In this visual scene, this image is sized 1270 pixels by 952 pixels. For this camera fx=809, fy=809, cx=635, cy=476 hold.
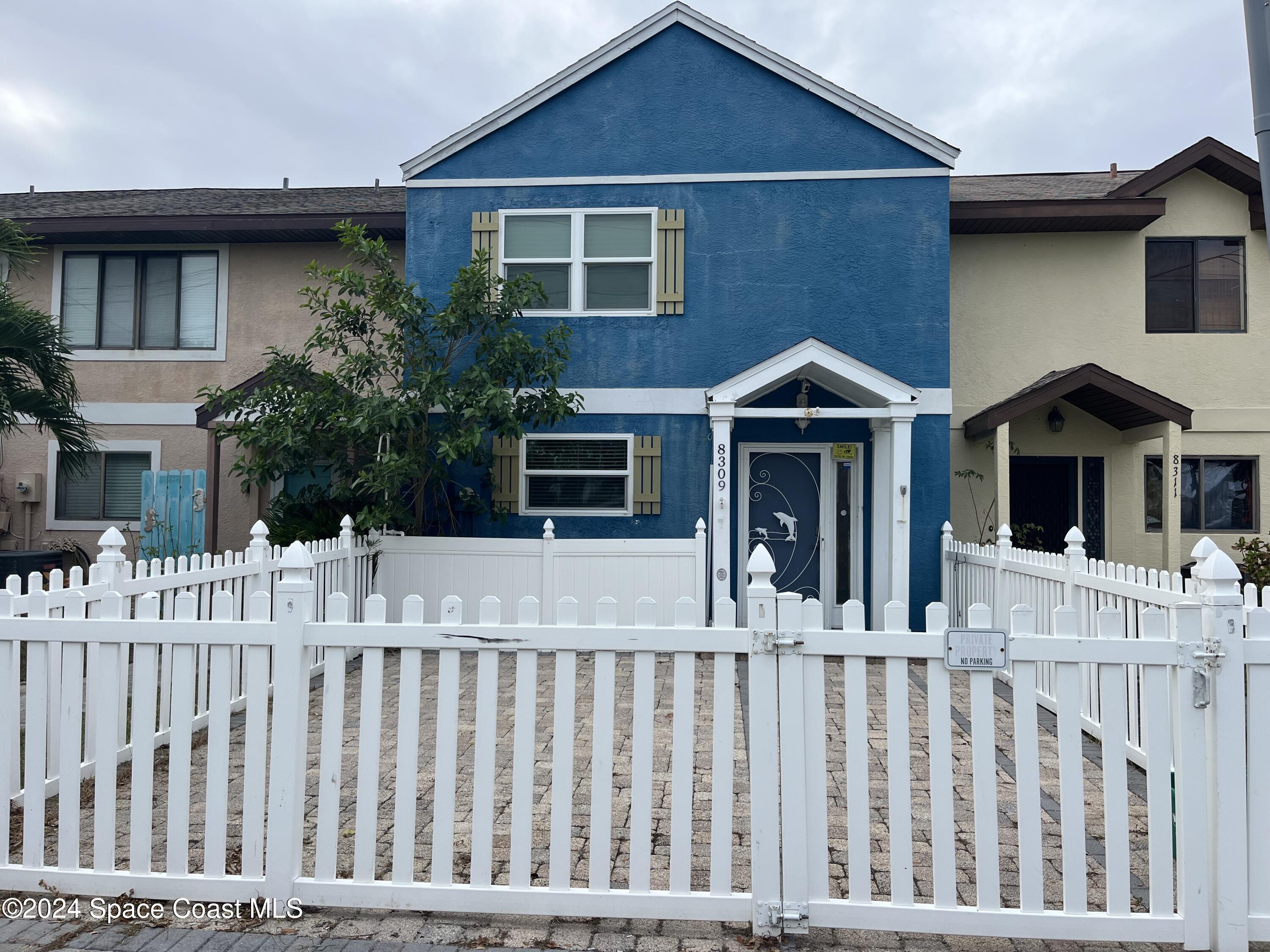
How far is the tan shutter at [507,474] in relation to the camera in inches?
374

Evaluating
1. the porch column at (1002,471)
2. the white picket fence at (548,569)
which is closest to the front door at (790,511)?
the white picket fence at (548,569)

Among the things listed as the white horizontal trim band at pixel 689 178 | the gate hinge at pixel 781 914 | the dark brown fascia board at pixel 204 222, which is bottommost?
the gate hinge at pixel 781 914

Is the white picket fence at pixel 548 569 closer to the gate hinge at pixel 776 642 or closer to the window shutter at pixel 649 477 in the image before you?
the window shutter at pixel 649 477

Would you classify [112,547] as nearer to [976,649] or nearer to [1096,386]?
[976,649]

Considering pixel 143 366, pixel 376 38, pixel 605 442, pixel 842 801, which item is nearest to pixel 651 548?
pixel 605 442

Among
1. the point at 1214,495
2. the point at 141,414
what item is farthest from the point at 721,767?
the point at 141,414

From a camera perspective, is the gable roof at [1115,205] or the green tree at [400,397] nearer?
the green tree at [400,397]

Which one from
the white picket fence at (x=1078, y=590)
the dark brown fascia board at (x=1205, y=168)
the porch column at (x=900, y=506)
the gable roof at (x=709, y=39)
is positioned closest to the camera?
the white picket fence at (x=1078, y=590)

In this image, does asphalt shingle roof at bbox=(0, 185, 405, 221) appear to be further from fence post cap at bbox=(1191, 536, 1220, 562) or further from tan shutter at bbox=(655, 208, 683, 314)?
fence post cap at bbox=(1191, 536, 1220, 562)

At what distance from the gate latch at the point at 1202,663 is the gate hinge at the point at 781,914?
155 centimetres

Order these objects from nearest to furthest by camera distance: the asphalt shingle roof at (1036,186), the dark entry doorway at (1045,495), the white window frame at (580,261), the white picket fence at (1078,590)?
1. the white picket fence at (1078,590)
2. the white window frame at (580,261)
3. the dark entry doorway at (1045,495)
4. the asphalt shingle roof at (1036,186)

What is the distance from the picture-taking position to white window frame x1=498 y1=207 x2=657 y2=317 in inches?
379

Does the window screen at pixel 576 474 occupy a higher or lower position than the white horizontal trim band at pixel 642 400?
lower

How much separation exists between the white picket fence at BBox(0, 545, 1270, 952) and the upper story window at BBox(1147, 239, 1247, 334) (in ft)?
30.7
